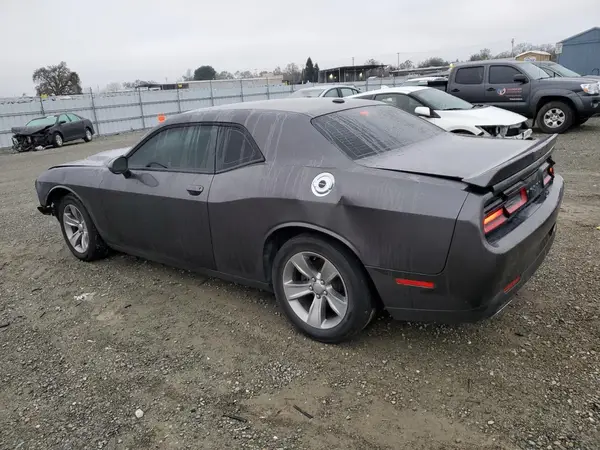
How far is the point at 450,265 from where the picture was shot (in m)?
2.51

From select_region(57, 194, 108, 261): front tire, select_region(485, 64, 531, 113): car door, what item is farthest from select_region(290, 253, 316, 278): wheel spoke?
select_region(485, 64, 531, 113): car door

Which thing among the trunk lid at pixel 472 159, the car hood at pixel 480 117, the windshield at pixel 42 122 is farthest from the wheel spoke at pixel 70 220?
the windshield at pixel 42 122

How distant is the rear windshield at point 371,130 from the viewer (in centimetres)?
317

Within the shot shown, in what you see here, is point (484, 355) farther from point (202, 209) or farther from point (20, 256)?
point (20, 256)

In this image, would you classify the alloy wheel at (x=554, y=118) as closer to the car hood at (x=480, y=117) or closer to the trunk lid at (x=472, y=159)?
the car hood at (x=480, y=117)

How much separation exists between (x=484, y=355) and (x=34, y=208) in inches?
303

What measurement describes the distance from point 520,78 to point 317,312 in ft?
34.4

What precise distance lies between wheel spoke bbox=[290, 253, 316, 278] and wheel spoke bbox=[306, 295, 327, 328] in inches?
6.5

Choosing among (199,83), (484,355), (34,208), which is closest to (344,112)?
(484,355)

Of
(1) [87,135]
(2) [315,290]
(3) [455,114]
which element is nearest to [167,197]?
(2) [315,290]

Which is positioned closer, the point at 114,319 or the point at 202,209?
the point at 202,209

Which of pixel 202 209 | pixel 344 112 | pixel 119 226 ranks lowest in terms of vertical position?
pixel 119 226

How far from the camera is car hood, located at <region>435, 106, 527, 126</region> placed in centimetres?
804

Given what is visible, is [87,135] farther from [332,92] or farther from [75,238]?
[75,238]
